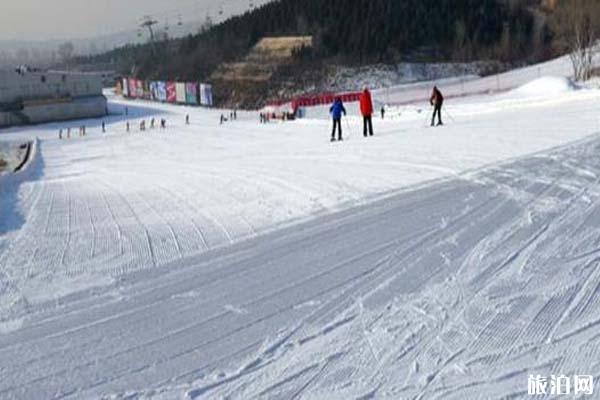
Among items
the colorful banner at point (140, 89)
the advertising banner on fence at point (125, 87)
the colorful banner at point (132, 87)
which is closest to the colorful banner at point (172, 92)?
the colorful banner at point (140, 89)

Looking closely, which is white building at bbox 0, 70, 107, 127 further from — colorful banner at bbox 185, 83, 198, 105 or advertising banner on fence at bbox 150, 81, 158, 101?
advertising banner on fence at bbox 150, 81, 158, 101

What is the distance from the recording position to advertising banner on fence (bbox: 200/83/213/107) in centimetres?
8382

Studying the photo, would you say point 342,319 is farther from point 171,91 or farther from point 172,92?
point 171,91

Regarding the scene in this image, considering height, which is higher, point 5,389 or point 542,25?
point 542,25

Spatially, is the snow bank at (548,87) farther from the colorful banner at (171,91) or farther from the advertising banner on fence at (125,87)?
the advertising banner on fence at (125,87)

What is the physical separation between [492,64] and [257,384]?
263 feet

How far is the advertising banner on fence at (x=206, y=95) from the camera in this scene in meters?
83.8

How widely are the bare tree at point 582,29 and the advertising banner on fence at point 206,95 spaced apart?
44876 mm

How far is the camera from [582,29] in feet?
171

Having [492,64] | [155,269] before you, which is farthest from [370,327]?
[492,64]

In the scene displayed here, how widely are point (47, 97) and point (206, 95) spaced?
19836mm

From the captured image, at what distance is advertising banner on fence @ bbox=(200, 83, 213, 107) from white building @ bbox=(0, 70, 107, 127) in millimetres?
13176

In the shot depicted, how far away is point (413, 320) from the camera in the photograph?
571cm

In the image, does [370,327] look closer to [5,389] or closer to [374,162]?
[5,389]
